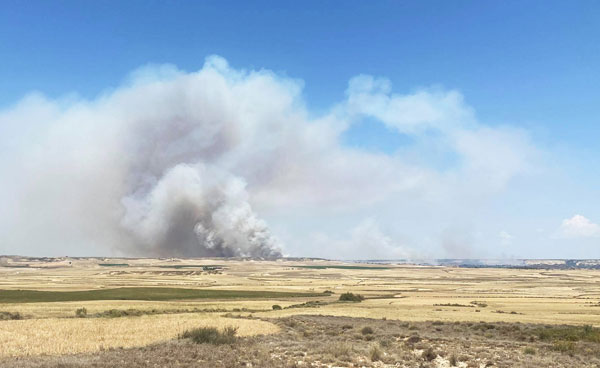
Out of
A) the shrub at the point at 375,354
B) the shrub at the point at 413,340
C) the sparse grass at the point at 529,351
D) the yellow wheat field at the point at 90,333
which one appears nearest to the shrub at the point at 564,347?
the sparse grass at the point at 529,351

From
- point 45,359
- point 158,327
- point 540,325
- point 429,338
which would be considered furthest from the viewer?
point 540,325

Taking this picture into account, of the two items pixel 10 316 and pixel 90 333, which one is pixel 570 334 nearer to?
pixel 90 333

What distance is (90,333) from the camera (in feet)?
122

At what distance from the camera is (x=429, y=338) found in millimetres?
37500

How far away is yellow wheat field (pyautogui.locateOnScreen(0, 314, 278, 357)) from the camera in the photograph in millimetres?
30556

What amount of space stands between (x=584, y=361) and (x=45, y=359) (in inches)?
1212

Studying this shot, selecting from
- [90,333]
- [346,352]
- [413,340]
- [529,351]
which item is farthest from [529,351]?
[90,333]

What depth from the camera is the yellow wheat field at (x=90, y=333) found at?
30556mm

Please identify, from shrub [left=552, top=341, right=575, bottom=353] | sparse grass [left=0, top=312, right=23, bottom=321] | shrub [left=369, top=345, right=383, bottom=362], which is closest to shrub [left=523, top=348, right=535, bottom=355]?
shrub [left=552, top=341, right=575, bottom=353]

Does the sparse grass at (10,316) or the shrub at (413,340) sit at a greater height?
the shrub at (413,340)

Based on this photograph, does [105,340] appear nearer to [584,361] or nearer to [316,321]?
[316,321]

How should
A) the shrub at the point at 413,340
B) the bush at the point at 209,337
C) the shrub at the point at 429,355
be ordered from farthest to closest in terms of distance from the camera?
the shrub at the point at 413,340, the bush at the point at 209,337, the shrub at the point at 429,355

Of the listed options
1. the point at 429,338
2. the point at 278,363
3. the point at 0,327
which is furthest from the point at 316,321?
the point at 0,327

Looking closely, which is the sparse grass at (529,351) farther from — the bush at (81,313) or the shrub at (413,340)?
the bush at (81,313)
